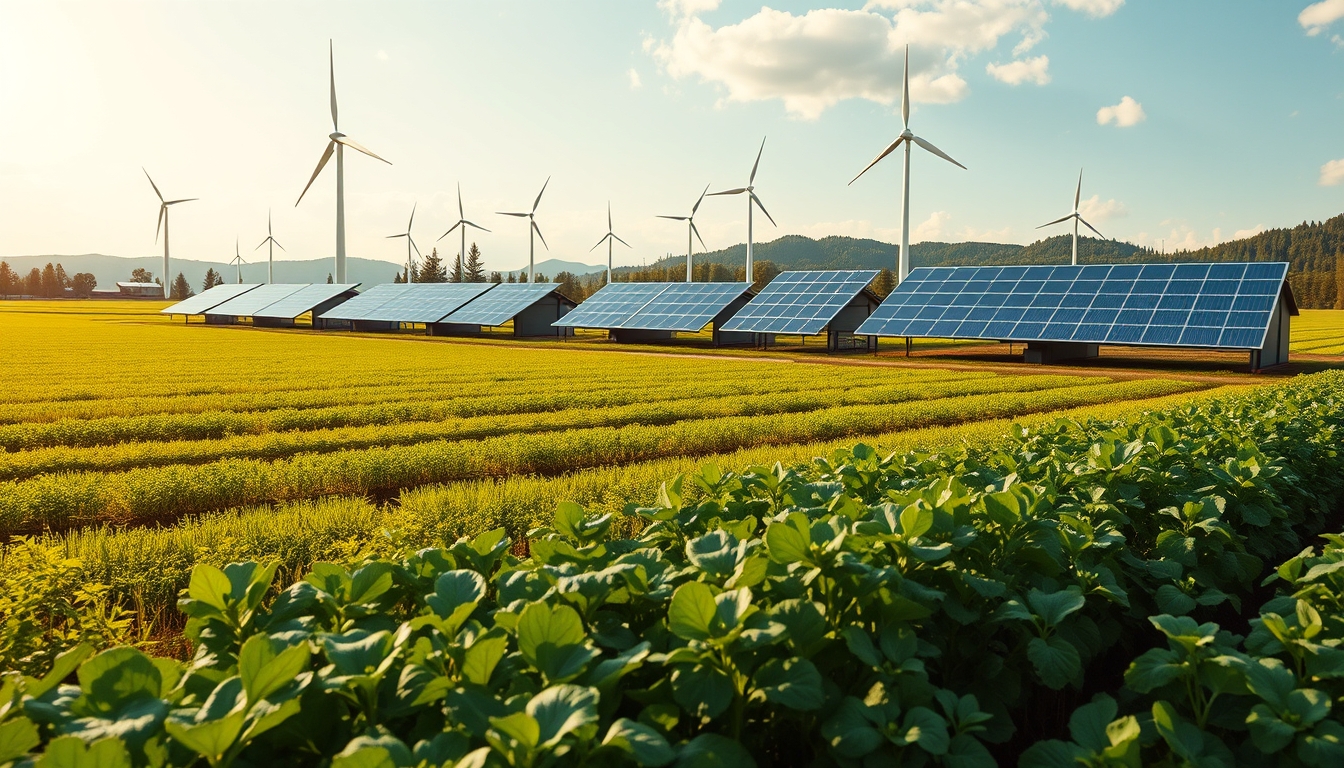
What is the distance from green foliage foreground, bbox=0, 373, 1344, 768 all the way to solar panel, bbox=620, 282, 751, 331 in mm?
47275

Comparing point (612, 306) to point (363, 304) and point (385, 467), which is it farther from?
point (385, 467)

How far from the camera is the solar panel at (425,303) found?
67750 mm

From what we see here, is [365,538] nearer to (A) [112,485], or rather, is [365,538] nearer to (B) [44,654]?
(B) [44,654]

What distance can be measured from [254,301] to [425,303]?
28.0 m

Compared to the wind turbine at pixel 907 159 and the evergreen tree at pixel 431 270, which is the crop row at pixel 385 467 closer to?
the wind turbine at pixel 907 159

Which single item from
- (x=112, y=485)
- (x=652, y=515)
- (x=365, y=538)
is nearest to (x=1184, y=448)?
(x=652, y=515)

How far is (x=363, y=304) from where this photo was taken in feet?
252

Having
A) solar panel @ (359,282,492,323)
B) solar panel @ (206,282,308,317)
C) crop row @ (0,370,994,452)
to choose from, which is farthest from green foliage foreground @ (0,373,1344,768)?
solar panel @ (206,282,308,317)

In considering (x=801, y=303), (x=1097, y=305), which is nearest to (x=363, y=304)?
(x=801, y=303)

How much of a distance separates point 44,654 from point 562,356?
3666cm

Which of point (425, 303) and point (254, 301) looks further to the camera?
point (254, 301)

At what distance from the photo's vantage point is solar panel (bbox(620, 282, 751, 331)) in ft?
174

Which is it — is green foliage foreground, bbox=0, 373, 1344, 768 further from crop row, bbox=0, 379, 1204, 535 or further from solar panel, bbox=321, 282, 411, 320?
solar panel, bbox=321, 282, 411, 320

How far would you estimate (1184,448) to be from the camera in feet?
Answer: 23.2
